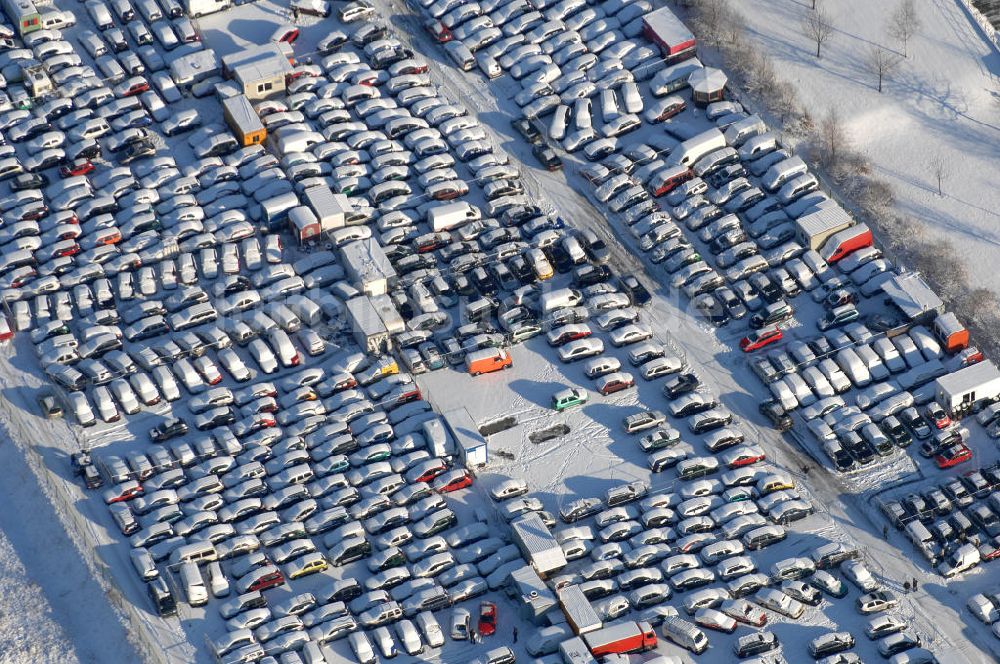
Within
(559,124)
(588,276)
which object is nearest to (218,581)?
(588,276)

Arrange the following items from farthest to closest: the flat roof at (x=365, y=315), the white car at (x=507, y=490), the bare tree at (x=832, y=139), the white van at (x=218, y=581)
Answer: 1. the bare tree at (x=832, y=139)
2. the flat roof at (x=365, y=315)
3. the white car at (x=507, y=490)
4. the white van at (x=218, y=581)

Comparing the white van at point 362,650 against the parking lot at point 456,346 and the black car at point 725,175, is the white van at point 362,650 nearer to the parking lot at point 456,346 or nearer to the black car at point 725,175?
the parking lot at point 456,346

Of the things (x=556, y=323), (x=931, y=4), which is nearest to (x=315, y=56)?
(x=556, y=323)

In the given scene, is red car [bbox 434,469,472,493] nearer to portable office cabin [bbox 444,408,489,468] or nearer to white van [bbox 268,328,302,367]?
portable office cabin [bbox 444,408,489,468]

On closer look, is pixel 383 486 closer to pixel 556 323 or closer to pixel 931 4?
pixel 556 323

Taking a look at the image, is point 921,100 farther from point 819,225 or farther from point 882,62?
point 819,225

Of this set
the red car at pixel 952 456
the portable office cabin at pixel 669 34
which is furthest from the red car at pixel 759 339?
the portable office cabin at pixel 669 34
